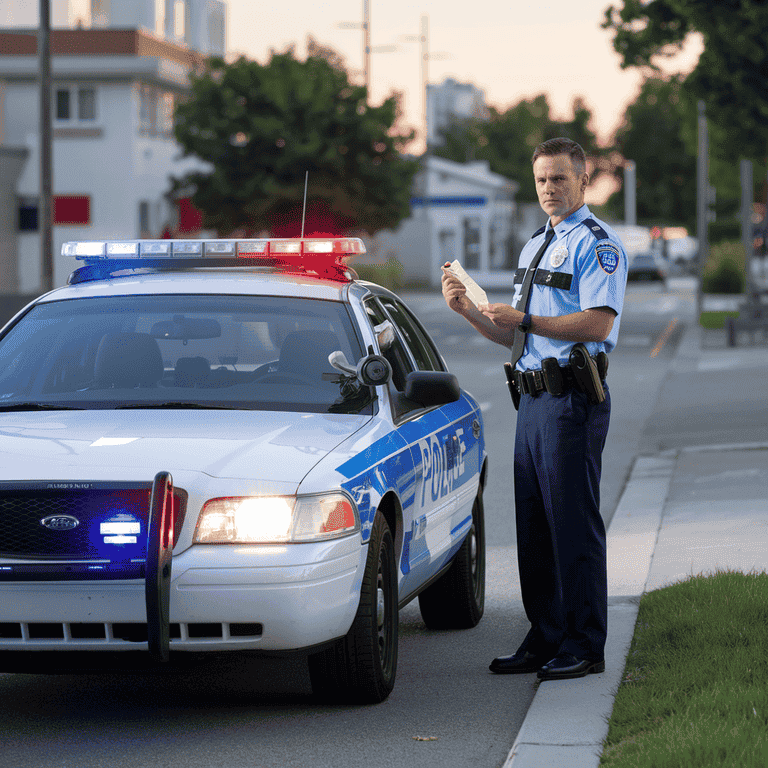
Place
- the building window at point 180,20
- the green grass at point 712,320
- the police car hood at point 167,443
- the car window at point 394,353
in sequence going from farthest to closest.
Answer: the building window at point 180,20 → the green grass at point 712,320 → the car window at point 394,353 → the police car hood at point 167,443

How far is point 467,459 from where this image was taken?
6.90 metres

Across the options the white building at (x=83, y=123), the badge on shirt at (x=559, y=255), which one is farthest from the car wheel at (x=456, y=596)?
the white building at (x=83, y=123)

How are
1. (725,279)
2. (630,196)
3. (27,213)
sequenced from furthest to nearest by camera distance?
1. (630,196)
2. (725,279)
3. (27,213)

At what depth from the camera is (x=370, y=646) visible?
17.0ft

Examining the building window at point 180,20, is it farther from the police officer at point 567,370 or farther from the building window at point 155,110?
the police officer at point 567,370

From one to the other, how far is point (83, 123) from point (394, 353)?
44.1 metres

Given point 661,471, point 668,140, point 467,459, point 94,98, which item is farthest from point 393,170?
point 668,140

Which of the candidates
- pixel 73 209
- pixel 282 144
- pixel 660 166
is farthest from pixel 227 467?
pixel 660 166

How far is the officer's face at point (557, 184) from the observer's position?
5.76 m

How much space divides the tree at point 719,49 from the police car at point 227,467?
14.6m

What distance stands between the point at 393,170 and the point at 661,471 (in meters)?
34.5

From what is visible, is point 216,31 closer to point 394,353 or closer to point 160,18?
point 160,18

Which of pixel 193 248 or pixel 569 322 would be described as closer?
pixel 569 322

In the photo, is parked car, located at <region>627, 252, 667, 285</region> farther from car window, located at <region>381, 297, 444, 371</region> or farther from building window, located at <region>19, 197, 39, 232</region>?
car window, located at <region>381, 297, 444, 371</region>
